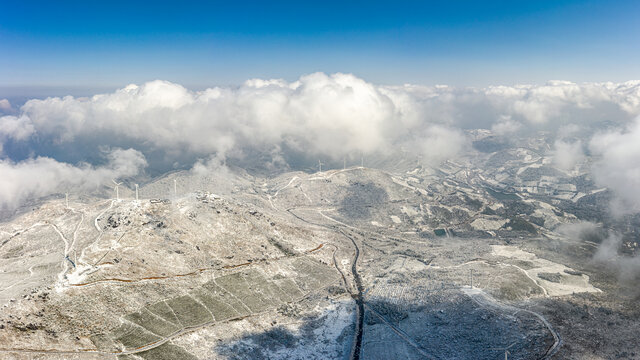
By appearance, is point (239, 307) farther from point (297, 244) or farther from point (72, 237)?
point (72, 237)

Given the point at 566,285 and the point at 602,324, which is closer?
the point at 602,324

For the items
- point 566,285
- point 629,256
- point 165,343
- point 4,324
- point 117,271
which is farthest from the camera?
point 629,256

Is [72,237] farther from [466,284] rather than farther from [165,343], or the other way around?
[466,284]

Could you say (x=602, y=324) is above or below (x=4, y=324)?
below

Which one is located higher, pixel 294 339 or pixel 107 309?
pixel 107 309

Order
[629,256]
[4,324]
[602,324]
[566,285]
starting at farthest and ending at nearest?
1. [629,256]
2. [566,285]
3. [602,324]
4. [4,324]

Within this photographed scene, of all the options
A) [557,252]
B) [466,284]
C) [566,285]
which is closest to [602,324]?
[566,285]

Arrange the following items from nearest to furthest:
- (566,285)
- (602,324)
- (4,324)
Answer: (4,324)
(602,324)
(566,285)

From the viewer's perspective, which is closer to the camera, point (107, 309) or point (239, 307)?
point (107, 309)

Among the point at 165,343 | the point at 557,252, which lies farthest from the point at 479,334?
the point at 557,252
